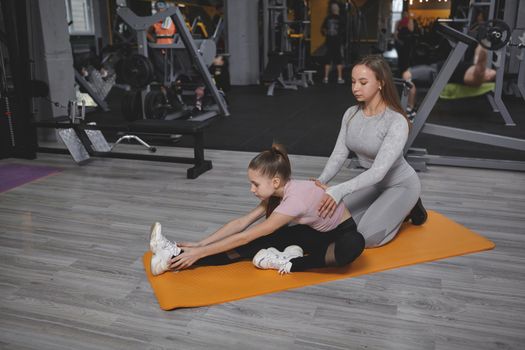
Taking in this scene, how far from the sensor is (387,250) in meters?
2.11

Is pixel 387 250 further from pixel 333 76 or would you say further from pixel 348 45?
pixel 348 45

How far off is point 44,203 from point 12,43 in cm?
140

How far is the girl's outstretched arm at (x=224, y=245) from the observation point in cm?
178

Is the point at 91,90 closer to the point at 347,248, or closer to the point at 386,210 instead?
the point at 386,210

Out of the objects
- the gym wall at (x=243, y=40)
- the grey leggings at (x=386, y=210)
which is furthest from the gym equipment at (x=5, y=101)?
the gym wall at (x=243, y=40)

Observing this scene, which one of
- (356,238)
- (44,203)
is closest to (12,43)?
(44,203)

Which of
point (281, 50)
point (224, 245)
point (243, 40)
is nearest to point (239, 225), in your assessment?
point (224, 245)

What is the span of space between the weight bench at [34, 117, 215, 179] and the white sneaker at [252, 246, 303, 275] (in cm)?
136

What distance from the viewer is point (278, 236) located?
2031 mm

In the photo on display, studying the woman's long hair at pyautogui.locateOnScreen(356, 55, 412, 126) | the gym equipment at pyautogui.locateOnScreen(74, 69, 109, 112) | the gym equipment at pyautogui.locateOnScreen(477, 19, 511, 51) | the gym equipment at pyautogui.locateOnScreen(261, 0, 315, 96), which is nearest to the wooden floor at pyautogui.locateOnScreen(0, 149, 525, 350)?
the woman's long hair at pyautogui.locateOnScreen(356, 55, 412, 126)

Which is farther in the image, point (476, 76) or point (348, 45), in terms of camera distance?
point (348, 45)

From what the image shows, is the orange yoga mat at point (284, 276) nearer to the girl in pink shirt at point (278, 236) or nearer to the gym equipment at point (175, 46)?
the girl in pink shirt at point (278, 236)

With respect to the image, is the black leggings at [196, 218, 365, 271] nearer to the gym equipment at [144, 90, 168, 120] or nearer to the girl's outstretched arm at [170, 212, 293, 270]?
the girl's outstretched arm at [170, 212, 293, 270]

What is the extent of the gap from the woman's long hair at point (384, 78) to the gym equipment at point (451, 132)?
1257 mm
